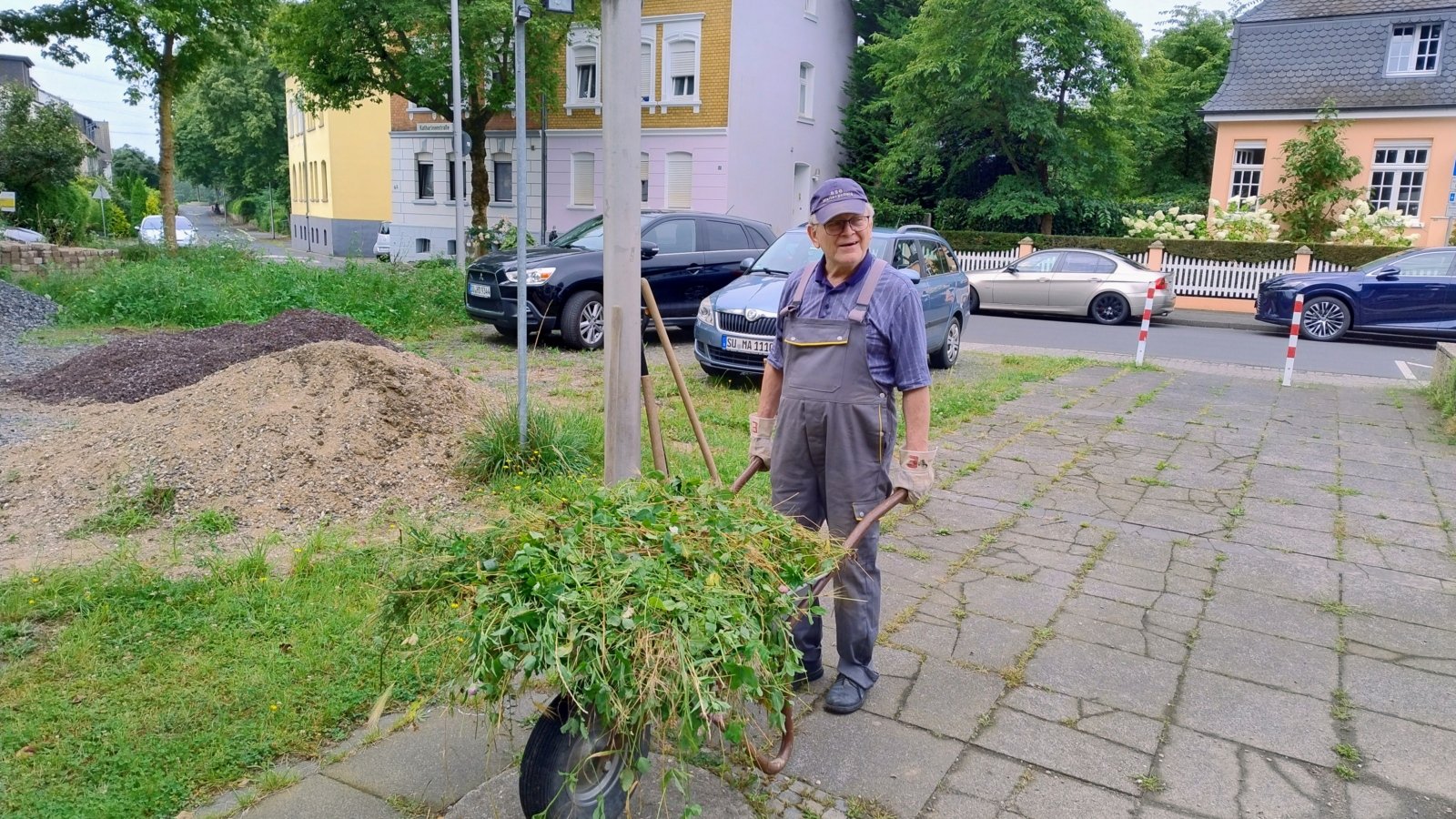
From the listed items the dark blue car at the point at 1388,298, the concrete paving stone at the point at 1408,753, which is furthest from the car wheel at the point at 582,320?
the dark blue car at the point at 1388,298

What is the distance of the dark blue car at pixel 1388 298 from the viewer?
1578 cm

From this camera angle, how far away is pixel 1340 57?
1066 inches

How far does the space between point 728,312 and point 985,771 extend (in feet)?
22.4

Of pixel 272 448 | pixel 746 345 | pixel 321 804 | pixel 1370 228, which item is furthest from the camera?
pixel 1370 228

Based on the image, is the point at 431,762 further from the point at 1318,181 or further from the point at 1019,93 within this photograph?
the point at 1318,181

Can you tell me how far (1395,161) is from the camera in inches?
1032

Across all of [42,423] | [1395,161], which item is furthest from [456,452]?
[1395,161]

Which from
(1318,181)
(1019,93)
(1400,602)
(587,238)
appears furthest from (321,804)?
(1318,181)

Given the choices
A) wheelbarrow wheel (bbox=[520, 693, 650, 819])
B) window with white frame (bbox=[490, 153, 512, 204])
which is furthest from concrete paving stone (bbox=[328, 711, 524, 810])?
window with white frame (bbox=[490, 153, 512, 204])

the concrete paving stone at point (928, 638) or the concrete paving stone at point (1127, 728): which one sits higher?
the concrete paving stone at point (928, 638)

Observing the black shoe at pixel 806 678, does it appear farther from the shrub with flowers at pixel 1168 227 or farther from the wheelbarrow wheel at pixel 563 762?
the shrub with flowers at pixel 1168 227

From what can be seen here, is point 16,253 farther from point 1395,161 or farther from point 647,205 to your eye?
point 1395,161

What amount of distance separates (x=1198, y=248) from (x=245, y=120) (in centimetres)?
5593

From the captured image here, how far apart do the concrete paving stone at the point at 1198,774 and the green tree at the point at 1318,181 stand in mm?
25233
